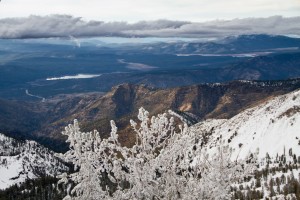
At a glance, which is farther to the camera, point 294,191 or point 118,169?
point 294,191

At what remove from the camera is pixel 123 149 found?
84.0ft

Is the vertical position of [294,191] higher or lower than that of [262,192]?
higher

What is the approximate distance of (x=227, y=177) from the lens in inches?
1047

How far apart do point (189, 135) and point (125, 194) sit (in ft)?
16.9

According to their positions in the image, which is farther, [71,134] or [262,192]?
[262,192]

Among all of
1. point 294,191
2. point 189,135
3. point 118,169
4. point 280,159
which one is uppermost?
point 189,135

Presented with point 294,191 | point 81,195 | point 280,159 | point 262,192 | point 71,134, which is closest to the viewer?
point 71,134

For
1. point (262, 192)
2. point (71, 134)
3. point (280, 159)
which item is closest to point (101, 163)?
point (71, 134)

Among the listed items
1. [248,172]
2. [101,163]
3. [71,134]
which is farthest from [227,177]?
[71,134]

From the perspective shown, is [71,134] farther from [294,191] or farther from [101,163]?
[294,191]

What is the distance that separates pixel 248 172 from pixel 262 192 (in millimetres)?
91275

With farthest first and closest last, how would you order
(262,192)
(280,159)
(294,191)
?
1. (280,159)
2. (262,192)
3. (294,191)

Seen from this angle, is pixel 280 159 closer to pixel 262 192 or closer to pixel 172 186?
pixel 262 192

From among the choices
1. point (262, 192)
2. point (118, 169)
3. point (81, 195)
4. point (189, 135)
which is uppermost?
point (189, 135)
